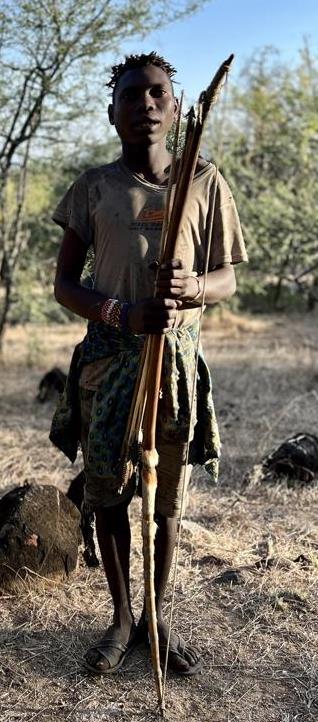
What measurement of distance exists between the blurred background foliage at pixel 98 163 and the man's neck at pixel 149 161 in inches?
161

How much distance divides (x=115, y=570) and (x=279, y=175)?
26.0 ft

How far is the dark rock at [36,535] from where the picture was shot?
2.71 m

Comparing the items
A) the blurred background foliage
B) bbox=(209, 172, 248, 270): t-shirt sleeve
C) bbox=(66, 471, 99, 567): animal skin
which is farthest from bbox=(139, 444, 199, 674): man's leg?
the blurred background foliage

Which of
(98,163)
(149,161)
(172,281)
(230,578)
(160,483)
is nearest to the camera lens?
(172,281)

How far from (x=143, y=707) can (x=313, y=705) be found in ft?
1.66

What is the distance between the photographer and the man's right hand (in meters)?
1.69

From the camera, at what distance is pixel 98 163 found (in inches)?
307

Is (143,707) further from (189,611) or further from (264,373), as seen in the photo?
(264,373)

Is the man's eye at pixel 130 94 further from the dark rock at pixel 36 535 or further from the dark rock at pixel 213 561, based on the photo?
the dark rock at pixel 213 561

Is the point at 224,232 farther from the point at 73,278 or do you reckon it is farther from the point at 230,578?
the point at 230,578

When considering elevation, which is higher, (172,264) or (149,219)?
(149,219)

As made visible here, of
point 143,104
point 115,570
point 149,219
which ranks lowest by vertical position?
point 115,570

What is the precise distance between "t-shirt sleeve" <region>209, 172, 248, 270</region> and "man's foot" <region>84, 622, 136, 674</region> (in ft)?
3.84

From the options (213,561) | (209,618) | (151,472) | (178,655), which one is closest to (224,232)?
(151,472)
